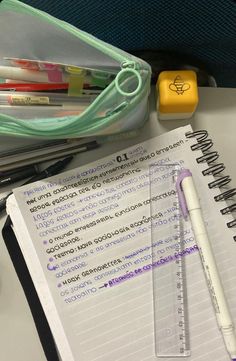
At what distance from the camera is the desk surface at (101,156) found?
1.78 feet

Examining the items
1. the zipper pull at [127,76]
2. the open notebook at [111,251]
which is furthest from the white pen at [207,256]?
the zipper pull at [127,76]

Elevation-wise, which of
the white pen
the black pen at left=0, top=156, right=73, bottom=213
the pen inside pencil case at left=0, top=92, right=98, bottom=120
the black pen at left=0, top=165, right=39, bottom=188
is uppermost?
the pen inside pencil case at left=0, top=92, right=98, bottom=120

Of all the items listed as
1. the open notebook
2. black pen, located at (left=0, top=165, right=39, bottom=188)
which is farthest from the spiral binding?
black pen, located at (left=0, top=165, right=39, bottom=188)

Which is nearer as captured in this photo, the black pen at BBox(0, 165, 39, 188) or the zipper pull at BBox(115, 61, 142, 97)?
the zipper pull at BBox(115, 61, 142, 97)

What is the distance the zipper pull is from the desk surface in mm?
124

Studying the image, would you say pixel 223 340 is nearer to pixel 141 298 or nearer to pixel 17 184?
pixel 141 298

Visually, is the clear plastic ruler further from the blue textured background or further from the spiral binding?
the blue textured background

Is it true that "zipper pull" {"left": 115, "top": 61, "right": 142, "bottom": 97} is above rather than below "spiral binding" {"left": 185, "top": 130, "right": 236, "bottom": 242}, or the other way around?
above

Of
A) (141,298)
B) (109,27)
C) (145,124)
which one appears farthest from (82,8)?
(141,298)

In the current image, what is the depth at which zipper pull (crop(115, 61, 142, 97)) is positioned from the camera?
465mm

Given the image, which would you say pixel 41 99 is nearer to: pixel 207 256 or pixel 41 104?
pixel 41 104

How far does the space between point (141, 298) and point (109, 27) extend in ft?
1.12

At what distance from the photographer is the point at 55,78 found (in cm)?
54

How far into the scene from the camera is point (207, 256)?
0.52 metres
